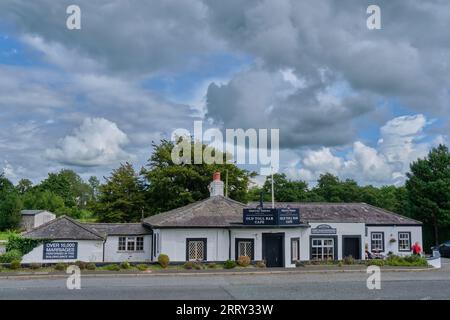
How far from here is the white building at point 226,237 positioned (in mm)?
29969

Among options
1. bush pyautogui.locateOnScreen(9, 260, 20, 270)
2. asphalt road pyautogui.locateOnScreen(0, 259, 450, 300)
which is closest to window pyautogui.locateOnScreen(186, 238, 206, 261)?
asphalt road pyautogui.locateOnScreen(0, 259, 450, 300)

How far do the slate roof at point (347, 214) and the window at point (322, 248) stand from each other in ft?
4.78

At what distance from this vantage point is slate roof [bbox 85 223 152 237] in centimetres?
3356

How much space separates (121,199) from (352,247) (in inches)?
1077

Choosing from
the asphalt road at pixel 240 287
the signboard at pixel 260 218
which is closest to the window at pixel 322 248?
the signboard at pixel 260 218

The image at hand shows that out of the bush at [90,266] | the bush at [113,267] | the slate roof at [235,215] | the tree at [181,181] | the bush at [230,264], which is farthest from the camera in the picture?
the tree at [181,181]

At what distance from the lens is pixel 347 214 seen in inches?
1414

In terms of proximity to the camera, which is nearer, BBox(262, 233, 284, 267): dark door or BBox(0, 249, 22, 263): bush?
BBox(0, 249, 22, 263): bush

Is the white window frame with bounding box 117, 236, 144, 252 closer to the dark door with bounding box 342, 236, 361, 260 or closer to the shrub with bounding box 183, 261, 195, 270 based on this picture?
the shrub with bounding box 183, 261, 195, 270

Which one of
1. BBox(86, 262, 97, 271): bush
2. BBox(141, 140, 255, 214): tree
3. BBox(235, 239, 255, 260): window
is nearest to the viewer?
BBox(86, 262, 97, 271): bush

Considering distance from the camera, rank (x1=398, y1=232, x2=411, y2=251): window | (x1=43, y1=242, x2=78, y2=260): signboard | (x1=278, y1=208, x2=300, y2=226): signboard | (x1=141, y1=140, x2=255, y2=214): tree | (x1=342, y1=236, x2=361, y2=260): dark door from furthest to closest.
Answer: (x1=141, y1=140, x2=255, y2=214): tree, (x1=398, y1=232, x2=411, y2=251): window, (x1=342, y1=236, x2=361, y2=260): dark door, (x1=43, y1=242, x2=78, y2=260): signboard, (x1=278, y1=208, x2=300, y2=226): signboard

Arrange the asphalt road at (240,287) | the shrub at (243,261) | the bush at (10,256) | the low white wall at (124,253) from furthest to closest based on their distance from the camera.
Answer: the low white wall at (124,253) → the bush at (10,256) → the shrub at (243,261) → the asphalt road at (240,287)

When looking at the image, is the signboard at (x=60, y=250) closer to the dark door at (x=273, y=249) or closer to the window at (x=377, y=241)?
the dark door at (x=273, y=249)
